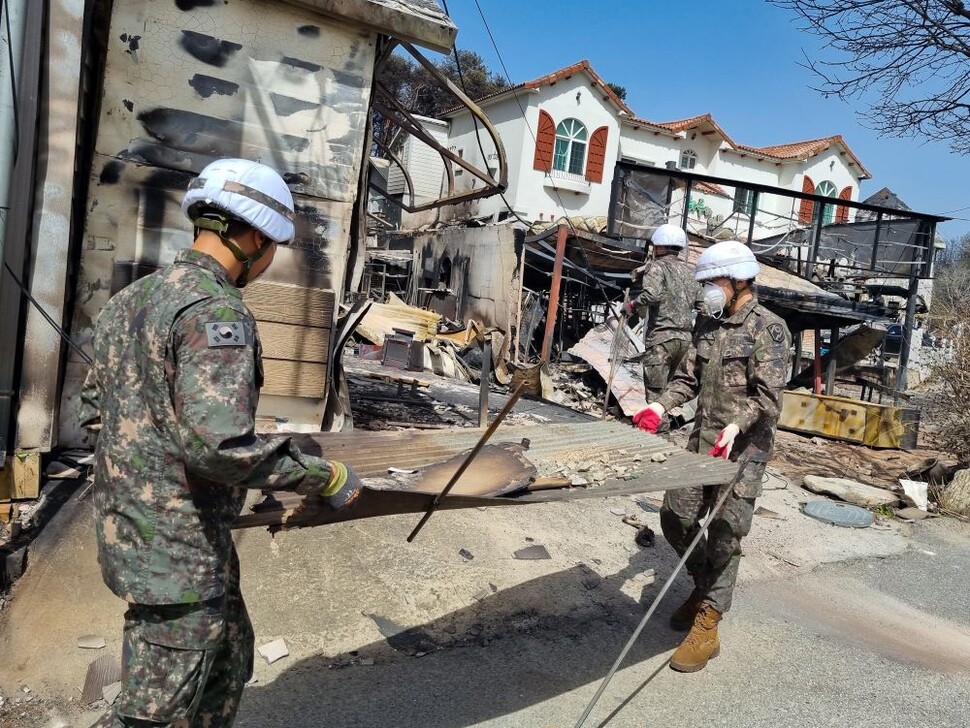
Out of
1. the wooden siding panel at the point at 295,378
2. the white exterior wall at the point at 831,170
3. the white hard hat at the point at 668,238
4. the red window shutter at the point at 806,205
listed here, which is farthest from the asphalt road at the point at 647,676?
the white exterior wall at the point at 831,170

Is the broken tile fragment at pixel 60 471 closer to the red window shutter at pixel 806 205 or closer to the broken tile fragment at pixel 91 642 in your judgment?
the broken tile fragment at pixel 91 642

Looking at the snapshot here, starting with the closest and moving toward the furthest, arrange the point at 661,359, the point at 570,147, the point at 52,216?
the point at 52,216, the point at 661,359, the point at 570,147

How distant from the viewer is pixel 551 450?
145 inches

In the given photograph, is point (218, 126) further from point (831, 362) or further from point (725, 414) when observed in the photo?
point (831, 362)

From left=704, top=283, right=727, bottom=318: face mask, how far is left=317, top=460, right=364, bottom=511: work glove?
2.49 metres

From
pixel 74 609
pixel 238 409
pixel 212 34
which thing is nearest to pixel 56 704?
pixel 74 609

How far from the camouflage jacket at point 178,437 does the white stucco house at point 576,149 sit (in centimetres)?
1948

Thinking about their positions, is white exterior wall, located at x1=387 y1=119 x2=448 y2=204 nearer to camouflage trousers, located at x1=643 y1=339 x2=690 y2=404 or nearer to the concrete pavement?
camouflage trousers, located at x1=643 y1=339 x2=690 y2=404

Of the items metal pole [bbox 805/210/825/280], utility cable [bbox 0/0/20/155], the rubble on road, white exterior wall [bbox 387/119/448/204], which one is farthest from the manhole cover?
white exterior wall [bbox 387/119/448/204]

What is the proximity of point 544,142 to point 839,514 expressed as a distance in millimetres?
19965

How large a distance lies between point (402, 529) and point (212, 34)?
3.53m

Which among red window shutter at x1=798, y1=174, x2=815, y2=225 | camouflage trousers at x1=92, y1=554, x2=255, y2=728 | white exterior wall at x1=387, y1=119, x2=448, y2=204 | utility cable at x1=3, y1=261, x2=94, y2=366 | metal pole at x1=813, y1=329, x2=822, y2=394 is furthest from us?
red window shutter at x1=798, y1=174, x2=815, y2=225

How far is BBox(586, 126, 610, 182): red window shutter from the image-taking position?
25.7 m

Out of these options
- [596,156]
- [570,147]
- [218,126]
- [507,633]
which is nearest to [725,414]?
[507,633]
